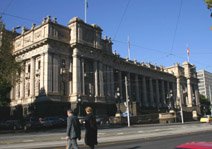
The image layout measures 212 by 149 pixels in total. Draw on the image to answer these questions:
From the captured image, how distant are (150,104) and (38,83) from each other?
1627 inches

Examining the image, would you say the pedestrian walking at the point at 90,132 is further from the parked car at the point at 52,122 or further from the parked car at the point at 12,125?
the parked car at the point at 12,125

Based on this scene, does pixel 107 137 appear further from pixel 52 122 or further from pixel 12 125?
pixel 12 125

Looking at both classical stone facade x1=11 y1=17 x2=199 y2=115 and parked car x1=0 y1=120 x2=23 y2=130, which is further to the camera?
classical stone facade x1=11 y1=17 x2=199 y2=115

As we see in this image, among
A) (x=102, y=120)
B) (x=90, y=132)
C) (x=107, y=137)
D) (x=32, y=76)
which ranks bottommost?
(x=107, y=137)

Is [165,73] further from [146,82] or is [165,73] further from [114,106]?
[114,106]

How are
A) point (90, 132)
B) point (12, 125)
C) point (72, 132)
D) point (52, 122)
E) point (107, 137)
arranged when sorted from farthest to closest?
point (12, 125) → point (52, 122) → point (107, 137) → point (72, 132) → point (90, 132)

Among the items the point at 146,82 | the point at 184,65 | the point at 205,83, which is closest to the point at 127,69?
the point at 146,82

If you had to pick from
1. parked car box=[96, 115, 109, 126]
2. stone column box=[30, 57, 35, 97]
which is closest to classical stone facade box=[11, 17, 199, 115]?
stone column box=[30, 57, 35, 97]

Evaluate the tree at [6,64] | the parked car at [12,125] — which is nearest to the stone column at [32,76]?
the parked car at [12,125]

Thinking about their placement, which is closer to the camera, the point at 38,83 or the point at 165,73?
the point at 38,83

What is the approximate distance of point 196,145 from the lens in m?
5.41

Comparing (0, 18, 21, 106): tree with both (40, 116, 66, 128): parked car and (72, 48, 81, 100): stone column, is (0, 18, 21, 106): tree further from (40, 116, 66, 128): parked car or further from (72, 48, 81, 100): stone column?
(72, 48, 81, 100): stone column

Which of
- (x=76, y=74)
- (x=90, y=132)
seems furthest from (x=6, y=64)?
(x=90, y=132)

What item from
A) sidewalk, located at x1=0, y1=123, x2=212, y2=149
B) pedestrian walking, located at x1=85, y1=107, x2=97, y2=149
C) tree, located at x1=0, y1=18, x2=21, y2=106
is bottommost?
sidewalk, located at x1=0, y1=123, x2=212, y2=149
